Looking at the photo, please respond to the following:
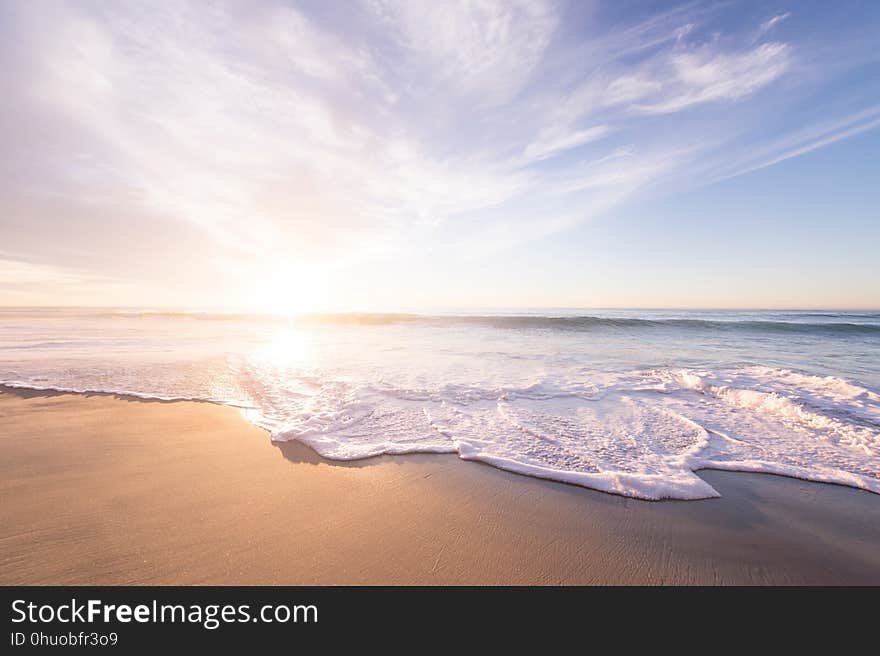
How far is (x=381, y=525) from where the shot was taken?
2.61m

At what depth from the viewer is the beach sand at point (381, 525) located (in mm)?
2160

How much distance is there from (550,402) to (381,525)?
12.8ft

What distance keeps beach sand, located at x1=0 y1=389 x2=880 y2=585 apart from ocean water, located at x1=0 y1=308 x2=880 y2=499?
13.9 inches

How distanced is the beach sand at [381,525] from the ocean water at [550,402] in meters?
0.35

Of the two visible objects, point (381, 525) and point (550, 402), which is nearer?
point (381, 525)

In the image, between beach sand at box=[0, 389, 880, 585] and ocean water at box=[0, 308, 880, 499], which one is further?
ocean water at box=[0, 308, 880, 499]

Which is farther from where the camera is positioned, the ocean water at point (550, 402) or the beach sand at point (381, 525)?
the ocean water at point (550, 402)

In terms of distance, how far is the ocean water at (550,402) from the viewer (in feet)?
12.2

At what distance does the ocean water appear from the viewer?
3.71m
